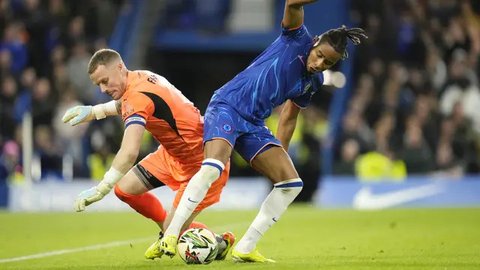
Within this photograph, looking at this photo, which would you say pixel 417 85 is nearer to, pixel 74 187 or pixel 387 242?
pixel 74 187

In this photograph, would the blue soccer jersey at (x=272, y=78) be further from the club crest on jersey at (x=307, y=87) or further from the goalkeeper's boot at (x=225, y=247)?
the goalkeeper's boot at (x=225, y=247)

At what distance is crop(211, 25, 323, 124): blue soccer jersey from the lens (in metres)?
8.55

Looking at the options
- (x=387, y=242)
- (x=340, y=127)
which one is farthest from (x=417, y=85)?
(x=387, y=242)

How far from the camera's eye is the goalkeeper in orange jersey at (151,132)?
8273mm

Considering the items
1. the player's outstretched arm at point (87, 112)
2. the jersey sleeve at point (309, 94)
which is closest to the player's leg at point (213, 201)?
the jersey sleeve at point (309, 94)

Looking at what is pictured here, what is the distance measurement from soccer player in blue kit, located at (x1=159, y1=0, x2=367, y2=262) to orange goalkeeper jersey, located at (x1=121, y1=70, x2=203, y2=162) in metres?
0.36

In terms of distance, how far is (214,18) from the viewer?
23719 mm

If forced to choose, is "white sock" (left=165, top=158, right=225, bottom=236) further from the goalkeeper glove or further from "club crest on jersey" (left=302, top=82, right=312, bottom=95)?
"club crest on jersey" (left=302, top=82, right=312, bottom=95)

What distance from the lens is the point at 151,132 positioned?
889 cm

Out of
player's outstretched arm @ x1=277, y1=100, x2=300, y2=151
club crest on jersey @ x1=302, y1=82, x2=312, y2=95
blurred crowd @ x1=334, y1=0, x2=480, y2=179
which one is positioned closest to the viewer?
club crest on jersey @ x1=302, y1=82, x2=312, y2=95

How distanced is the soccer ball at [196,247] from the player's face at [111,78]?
132 cm

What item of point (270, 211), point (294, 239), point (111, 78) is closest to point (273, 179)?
point (270, 211)

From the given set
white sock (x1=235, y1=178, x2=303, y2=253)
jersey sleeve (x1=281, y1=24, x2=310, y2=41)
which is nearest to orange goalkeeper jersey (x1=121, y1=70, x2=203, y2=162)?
white sock (x1=235, y1=178, x2=303, y2=253)

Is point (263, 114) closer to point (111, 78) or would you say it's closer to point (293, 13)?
point (293, 13)
